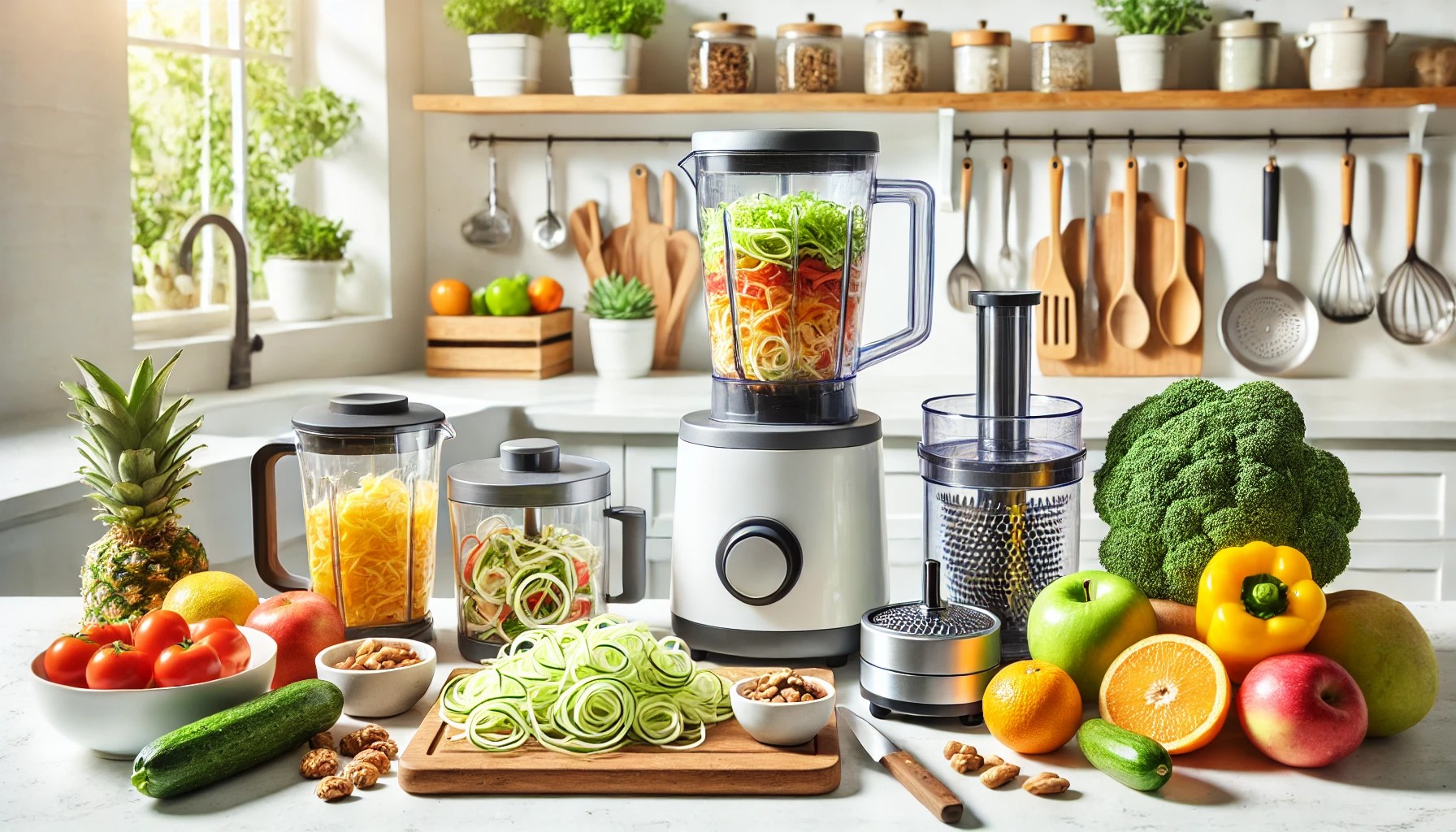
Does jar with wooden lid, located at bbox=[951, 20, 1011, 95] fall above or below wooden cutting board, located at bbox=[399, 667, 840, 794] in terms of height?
above

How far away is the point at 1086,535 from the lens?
2422 mm

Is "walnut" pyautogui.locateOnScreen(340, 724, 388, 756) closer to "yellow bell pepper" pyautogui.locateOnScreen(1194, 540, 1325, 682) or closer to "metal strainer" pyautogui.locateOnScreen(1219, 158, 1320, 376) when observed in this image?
"yellow bell pepper" pyautogui.locateOnScreen(1194, 540, 1325, 682)

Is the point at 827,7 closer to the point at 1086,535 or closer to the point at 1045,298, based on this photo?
the point at 1045,298

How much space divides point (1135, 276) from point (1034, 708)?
7.43 ft

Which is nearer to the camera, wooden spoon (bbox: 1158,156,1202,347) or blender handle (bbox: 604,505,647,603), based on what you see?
blender handle (bbox: 604,505,647,603)

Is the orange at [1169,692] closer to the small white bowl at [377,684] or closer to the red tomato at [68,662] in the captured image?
the small white bowl at [377,684]

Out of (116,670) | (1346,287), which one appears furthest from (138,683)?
(1346,287)

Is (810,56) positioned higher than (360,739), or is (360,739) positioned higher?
(810,56)

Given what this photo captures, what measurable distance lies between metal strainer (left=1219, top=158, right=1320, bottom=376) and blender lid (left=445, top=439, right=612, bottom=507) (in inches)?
87.8

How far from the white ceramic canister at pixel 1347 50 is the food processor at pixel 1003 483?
2.02 m

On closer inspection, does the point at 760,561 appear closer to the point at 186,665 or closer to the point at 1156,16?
the point at 186,665

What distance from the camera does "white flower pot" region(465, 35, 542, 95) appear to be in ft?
9.60

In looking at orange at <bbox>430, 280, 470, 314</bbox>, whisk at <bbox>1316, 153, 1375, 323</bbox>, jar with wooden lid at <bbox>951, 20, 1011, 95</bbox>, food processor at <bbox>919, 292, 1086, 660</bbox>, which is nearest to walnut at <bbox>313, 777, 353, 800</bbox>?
food processor at <bbox>919, 292, 1086, 660</bbox>

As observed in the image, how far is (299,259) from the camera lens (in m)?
2.89
